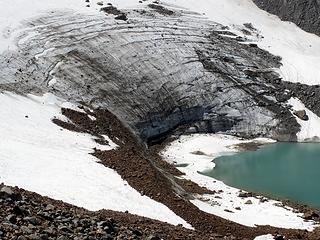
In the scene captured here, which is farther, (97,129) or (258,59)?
(258,59)

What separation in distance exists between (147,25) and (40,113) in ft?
96.7

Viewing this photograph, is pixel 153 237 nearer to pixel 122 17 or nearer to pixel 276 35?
pixel 122 17

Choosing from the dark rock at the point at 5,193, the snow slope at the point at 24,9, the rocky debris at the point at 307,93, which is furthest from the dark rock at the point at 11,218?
the rocky debris at the point at 307,93

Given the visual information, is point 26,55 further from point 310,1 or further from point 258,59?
point 310,1

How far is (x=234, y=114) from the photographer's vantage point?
216ft

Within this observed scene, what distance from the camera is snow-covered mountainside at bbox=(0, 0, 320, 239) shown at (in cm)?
2902

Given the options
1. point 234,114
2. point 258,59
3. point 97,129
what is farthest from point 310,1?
point 97,129

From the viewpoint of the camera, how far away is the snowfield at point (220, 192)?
3456cm

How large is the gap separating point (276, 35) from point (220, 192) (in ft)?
143

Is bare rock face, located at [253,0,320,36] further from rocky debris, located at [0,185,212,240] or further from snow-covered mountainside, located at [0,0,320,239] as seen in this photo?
rocky debris, located at [0,185,212,240]

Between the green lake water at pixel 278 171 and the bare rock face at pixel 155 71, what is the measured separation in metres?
5.31

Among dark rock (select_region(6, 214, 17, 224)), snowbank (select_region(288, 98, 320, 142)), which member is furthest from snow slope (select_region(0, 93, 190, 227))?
snowbank (select_region(288, 98, 320, 142))

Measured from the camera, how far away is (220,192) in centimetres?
4144

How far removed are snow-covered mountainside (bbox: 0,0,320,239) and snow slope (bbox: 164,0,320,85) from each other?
238mm
